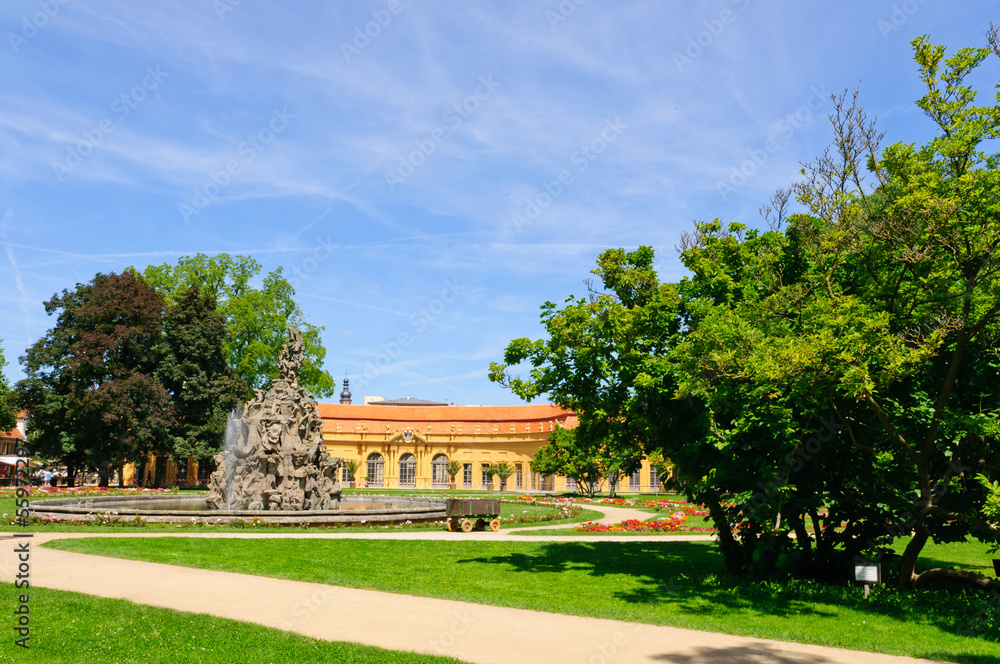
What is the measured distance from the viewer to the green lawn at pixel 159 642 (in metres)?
7.46

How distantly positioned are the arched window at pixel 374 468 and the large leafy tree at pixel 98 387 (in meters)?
38.3

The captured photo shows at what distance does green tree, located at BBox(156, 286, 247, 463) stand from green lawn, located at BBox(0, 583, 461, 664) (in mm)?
40495

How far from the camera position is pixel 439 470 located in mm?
83438

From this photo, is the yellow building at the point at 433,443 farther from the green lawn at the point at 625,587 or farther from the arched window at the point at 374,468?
the green lawn at the point at 625,587

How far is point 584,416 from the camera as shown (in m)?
16.5

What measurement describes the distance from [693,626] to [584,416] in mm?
7099

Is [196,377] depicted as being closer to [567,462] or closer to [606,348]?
[567,462]

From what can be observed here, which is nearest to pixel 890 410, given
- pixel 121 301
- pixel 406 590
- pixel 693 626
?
pixel 693 626

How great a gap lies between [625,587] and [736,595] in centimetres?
196

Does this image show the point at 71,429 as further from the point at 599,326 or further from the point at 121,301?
the point at 599,326

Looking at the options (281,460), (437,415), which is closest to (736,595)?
(281,460)

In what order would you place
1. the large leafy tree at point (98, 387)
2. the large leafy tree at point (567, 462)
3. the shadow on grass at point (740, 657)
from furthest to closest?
the large leafy tree at point (567, 462) → the large leafy tree at point (98, 387) → the shadow on grass at point (740, 657)

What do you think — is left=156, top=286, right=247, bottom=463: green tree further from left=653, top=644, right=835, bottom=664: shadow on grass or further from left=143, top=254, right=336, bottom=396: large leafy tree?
left=653, top=644, right=835, bottom=664: shadow on grass

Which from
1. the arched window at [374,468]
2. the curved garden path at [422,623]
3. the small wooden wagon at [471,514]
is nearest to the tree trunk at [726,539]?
the curved garden path at [422,623]
